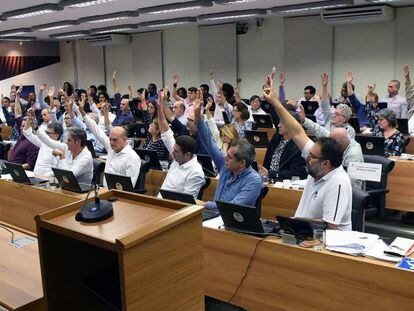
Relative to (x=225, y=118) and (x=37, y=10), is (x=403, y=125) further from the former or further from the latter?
(x=37, y=10)

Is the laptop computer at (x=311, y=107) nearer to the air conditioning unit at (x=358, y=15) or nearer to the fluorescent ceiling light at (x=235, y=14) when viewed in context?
the air conditioning unit at (x=358, y=15)

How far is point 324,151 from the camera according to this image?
118 inches

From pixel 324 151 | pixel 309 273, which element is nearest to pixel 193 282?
pixel 309 273

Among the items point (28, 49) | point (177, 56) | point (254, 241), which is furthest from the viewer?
point (28, 49)

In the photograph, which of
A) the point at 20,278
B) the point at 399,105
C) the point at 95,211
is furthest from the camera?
the point at 399,105

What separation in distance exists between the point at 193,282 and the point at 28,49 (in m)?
16.3

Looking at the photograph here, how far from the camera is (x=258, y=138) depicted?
667 cm

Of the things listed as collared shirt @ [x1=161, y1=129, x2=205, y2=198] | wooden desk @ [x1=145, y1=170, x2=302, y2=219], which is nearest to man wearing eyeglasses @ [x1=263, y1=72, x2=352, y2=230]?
wooden desk @ [x1=145, y1=170, x2=302, y2=219]

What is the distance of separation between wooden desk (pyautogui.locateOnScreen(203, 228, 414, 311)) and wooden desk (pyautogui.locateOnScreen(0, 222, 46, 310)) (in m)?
1.30

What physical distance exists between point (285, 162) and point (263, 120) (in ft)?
10.8

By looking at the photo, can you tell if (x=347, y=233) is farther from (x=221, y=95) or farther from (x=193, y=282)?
(x=221, y=95)

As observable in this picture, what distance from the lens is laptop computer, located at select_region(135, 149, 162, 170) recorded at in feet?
17.9

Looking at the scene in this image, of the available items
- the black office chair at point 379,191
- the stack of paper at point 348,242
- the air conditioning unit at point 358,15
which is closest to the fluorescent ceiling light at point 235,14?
the air conditioning unit at point 358,15

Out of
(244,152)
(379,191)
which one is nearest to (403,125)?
(379,191)
